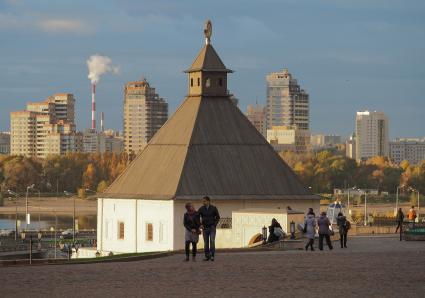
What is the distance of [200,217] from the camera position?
105ft

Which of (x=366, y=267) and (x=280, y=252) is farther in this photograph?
(x=280, y=252)

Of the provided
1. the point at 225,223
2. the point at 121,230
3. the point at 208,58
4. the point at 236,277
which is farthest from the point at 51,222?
the point at 236,277

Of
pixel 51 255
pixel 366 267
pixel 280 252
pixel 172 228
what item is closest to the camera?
pixel 366 267

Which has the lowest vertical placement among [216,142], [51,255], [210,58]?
[51,255]

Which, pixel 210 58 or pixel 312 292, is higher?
pixel 210 58

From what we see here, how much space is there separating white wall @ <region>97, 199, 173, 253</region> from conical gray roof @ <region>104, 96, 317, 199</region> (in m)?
0.41

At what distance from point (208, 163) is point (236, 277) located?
33.5 meters

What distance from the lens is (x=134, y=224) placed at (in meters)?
59.9

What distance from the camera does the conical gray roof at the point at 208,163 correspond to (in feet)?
195

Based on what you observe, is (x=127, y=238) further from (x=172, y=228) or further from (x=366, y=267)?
(x=366, y=267)

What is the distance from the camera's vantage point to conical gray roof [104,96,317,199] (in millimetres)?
59344

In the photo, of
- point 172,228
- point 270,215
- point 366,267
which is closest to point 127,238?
point 172,228

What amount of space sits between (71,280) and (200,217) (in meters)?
6.11

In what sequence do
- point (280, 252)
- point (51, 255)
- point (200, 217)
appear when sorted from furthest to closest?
point (51, 255) < point (280, 252) < point (200, 217)
